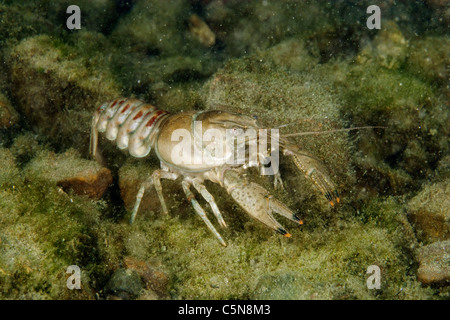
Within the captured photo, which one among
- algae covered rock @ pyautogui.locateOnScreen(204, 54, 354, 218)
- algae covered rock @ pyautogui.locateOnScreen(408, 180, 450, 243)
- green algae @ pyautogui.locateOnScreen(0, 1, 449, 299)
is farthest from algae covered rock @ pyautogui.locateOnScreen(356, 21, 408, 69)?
algae covered rock @ pyautogui.locateOnScreen(408, 180, 450, 243)

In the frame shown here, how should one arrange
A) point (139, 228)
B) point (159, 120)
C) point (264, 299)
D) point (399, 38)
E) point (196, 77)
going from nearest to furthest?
point (264, 299) → point (139, 228) → point (159, 120) → point (399, 38) → point (196, 77)

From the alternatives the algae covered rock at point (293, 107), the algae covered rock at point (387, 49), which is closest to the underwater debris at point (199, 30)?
the algae covered rock at point (293, 107)

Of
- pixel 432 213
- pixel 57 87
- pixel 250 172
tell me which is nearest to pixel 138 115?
pixel 57 87

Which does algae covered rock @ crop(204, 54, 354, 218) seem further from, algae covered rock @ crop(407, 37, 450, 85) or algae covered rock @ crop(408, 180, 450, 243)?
algae covered rock @ crop(407, 37, 450, 85)

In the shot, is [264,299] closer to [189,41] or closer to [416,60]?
[416,60]

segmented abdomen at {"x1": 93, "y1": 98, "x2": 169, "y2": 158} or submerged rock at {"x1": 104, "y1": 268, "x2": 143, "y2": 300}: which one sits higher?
segmented abdomen at {"x1": 93, "y1": 98, "x2": 169, "y2": 158}

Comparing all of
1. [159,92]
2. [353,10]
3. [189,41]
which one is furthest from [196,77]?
[353,10]

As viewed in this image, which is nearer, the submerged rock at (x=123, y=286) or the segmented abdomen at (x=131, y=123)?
the submerged rock at (x=123, y=286)

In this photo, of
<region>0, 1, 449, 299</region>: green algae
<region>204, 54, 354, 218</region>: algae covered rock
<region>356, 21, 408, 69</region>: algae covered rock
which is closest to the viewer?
<region>0, 1, 449, 299</region>: green algae

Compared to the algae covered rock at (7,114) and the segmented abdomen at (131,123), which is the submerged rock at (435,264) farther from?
the algae covered rock at (7,114)
